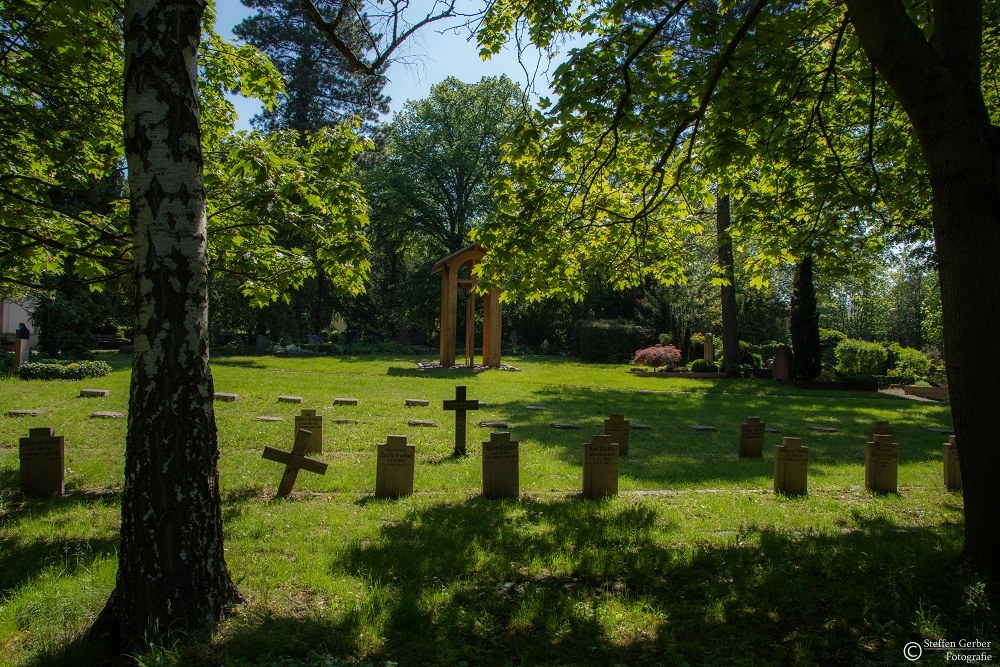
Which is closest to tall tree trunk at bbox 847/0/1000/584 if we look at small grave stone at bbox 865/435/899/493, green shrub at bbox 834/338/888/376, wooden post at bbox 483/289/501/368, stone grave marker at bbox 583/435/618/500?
stone grave marker at bbox 583/435/618/500

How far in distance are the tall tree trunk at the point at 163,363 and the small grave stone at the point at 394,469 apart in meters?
3.27

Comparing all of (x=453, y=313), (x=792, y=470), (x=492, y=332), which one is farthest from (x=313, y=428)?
(x=453, y=313)

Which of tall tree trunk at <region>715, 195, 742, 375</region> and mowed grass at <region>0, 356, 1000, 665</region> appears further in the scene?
tall tree trunk at <region>715, 195, 742, 375</region>

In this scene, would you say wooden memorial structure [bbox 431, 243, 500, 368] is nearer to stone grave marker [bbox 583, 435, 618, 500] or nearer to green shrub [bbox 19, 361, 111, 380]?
green shrub [bbox 19, 361, 111, 380]

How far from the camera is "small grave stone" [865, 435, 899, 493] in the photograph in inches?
298

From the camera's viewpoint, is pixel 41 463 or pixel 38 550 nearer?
pixel 38 550

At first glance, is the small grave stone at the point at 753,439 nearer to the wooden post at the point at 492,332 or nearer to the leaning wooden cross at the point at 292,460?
the leaning wooden cross at the point at 292,460

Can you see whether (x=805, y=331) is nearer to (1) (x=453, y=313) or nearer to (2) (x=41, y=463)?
(1) (x=453, y=313)

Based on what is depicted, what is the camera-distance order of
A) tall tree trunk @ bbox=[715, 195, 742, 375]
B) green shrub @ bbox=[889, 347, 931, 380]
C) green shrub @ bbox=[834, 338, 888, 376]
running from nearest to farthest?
tall tree trunk @ bbox=[715, 195, 742, 375], green shrub @ bbox=[889, 347, 931, 380], green shrub @ bbox=[834, 338, 888, 376]

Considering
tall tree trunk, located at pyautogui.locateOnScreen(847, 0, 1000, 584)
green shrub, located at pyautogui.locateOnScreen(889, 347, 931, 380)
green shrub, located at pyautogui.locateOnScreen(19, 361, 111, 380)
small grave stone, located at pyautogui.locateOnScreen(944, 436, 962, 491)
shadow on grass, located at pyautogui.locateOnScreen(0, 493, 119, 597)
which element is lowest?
shadow on grass, located at pyautogui.locateOnScreen(0, 493, 119, 597)

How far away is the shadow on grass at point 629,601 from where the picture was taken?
12.0 ft

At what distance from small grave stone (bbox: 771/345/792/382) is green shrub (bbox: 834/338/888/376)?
9.47 ft

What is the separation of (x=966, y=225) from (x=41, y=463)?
8.50 meters

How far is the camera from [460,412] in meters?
9.79
